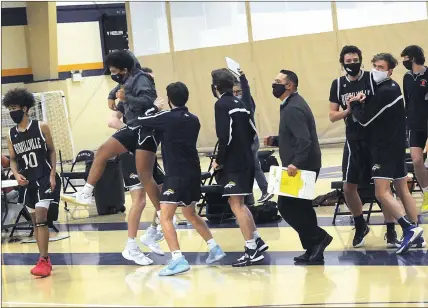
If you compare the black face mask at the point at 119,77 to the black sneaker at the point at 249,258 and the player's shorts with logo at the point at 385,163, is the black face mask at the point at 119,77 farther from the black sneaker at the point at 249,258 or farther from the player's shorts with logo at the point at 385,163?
the player's shorts with logo at the point at 385,163

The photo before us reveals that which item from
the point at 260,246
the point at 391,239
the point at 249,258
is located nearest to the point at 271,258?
the point at 260,246

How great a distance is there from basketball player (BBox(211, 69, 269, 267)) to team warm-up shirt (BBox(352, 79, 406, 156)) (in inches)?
39.1

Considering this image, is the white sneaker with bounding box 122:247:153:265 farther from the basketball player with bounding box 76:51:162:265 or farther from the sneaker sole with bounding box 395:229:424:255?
the sneaker sole with bounding box 395:229:424:255

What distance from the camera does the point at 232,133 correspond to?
7062 millimetres

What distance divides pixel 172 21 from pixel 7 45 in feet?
15.9

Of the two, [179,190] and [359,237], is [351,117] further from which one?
[179,190]

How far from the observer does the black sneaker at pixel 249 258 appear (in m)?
7.10

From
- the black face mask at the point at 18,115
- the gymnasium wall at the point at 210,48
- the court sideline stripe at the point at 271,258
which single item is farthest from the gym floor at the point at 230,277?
the gymnasium wall at the point at 210,48

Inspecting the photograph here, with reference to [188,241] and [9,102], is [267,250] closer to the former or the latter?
[188,241]

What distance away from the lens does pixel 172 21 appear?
1977 cm

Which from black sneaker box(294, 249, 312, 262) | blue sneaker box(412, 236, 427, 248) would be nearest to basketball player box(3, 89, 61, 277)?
black sneaker box(294, 249, 312, 262)

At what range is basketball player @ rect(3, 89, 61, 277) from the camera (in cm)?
730

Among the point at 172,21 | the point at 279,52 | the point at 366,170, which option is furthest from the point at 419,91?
the point at 172,21

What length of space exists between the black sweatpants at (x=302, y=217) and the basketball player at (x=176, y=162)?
0.78 m
